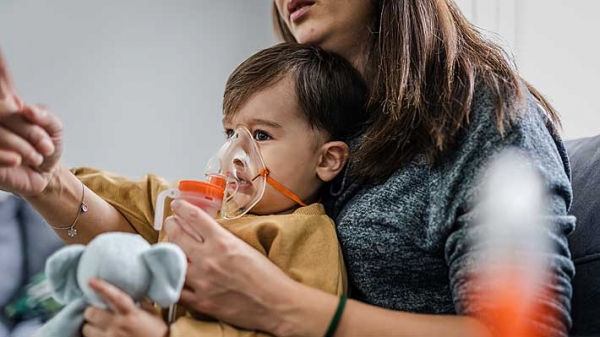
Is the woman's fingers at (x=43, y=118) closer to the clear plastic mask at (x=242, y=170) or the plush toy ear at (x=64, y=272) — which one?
the plush toy ear at (x=64, y=272)

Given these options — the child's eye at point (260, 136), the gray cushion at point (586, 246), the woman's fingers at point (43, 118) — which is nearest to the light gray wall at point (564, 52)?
the gray cushion at point (586, 246)

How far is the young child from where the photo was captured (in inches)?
44.9

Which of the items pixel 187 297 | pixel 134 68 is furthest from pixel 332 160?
pixel 134 68

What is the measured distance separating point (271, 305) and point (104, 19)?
2396 mm

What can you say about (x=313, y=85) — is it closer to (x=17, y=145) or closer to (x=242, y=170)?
(x=242, y=170)

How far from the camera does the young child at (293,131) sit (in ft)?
3.74

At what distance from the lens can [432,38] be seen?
1262 millimetres

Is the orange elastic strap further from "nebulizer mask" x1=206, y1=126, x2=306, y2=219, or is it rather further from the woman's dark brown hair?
the woman's dark brown hair

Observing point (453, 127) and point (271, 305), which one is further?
point (453, 127)

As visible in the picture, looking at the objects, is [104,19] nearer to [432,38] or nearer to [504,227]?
[432,38]

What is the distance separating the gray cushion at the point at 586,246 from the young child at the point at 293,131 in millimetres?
443

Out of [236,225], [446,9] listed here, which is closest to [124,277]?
[236,225]

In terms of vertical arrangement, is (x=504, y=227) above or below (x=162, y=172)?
above

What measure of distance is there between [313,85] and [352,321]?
0.54 meters
